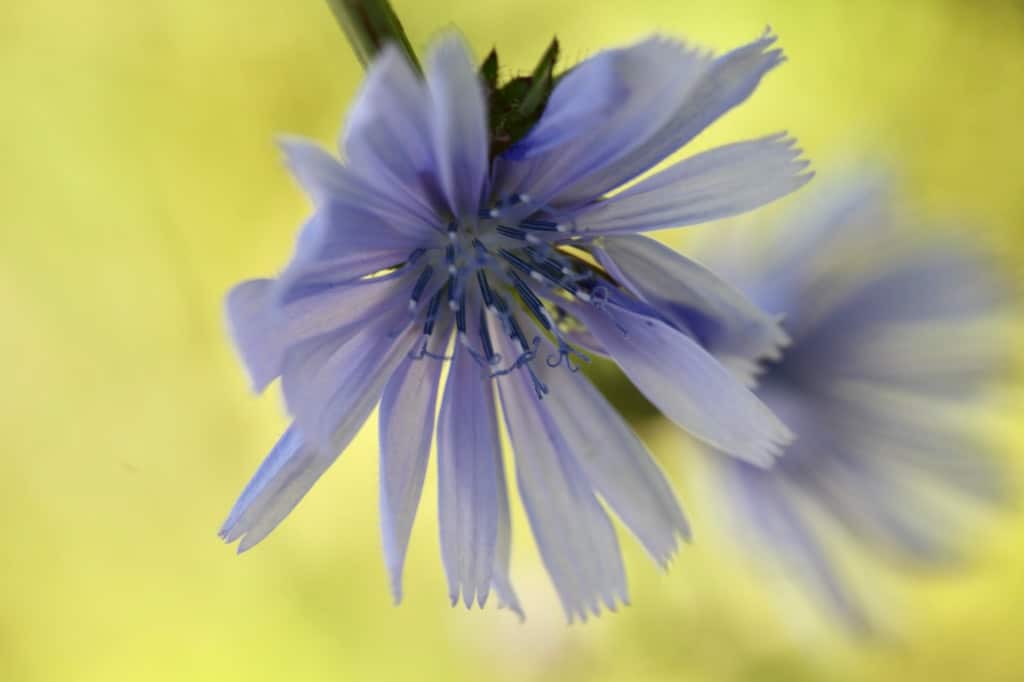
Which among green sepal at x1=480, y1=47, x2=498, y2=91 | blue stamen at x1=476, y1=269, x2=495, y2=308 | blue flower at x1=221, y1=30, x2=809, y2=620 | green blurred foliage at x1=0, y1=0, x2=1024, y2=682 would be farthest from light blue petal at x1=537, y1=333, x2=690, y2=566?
green blurred foliage at x1=0, y1=0, x2=1024, y2=682

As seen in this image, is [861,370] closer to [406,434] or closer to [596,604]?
[596,604]

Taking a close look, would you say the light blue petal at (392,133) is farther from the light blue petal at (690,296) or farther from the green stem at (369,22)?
the light blue petal at (690,296)

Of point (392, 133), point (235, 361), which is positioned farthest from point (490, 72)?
point (235, 361)

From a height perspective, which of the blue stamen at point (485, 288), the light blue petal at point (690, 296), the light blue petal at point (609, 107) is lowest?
the light blue petal at point (690, 296)

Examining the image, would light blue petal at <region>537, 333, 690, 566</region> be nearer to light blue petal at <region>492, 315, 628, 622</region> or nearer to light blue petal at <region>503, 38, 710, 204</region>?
light blue petal at <region>492, 315, 628, 622</region>

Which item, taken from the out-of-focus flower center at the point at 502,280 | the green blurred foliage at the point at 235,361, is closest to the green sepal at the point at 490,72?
the out-of-focus flower center at the point at 502,280

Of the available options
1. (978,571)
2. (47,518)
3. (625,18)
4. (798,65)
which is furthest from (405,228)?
(978,571)

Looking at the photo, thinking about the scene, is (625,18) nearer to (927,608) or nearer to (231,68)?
(231,68)
